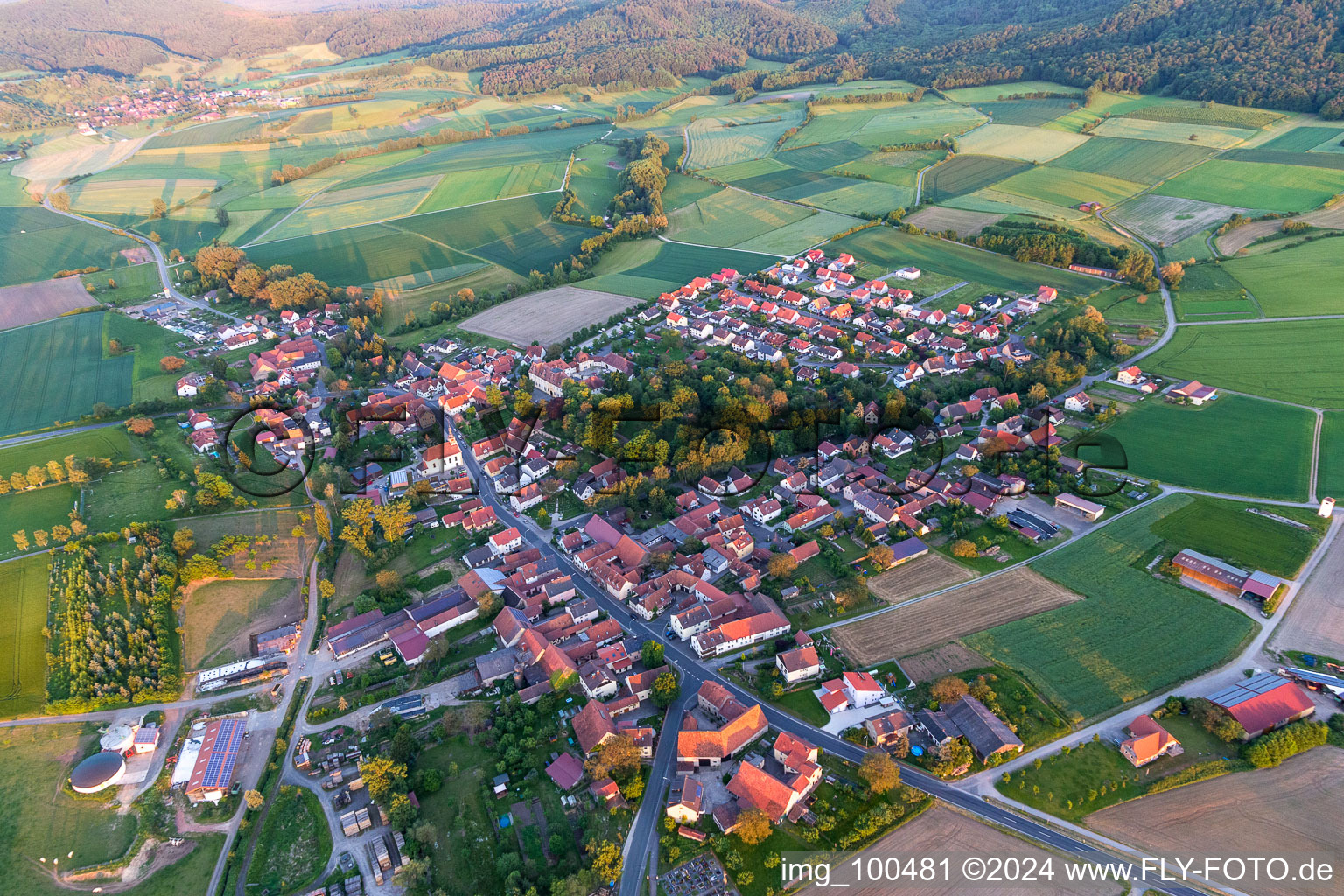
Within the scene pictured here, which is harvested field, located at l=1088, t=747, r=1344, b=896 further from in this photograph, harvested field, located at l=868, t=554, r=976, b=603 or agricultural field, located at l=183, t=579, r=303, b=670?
agricultural field, located at l=183, t=579, r=303, b=670

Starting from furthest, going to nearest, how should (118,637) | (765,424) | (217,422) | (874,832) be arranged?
(217,422), (765,424), (118,637), (874,832)

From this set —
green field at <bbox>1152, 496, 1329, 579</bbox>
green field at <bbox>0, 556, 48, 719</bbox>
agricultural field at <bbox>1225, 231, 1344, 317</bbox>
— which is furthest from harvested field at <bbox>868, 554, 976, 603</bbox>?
agricultural field at <bbox>1225, 231, 1344, 317</bbox>

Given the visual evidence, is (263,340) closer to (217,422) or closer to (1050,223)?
(217,422)

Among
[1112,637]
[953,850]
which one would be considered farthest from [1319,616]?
[953,850]

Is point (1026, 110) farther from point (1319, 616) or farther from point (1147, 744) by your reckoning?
point (1147, 744)

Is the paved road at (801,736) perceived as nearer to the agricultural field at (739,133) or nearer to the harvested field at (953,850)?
the harvested field at (953,850)

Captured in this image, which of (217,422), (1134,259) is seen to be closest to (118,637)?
(217,422)

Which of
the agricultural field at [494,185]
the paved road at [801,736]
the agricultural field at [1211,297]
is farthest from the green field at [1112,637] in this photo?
the agricultural field at [494,185]
